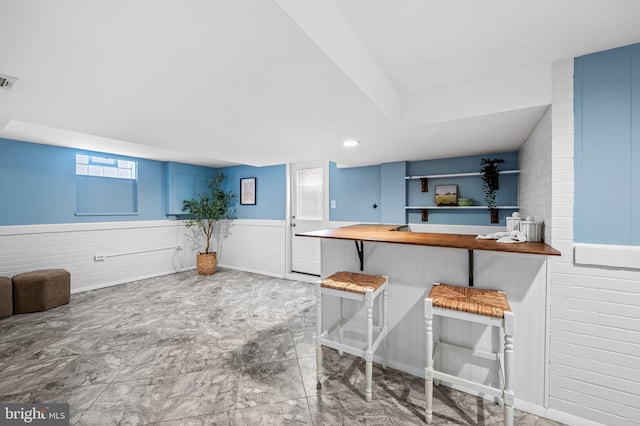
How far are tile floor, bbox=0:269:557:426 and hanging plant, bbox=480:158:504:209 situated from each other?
7.77 feet

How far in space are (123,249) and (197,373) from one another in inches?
141

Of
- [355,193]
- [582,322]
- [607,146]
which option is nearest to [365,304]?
[582,322]

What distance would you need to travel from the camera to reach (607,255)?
1580mm

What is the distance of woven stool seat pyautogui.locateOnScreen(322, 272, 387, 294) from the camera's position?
193cm

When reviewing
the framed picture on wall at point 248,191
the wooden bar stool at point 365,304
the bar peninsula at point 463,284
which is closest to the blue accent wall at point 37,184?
the framed picture on wall at point 248,191

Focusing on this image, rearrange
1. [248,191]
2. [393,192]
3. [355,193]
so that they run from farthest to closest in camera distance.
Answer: [248,191], [355,193], [393,192]

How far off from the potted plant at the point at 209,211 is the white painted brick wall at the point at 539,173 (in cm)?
508

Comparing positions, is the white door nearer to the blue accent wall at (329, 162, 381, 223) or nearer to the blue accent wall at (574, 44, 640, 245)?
the blue accent wall at (329, 162, 381, 223)

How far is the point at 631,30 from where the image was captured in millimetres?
1481

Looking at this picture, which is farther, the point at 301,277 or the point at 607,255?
the point at 301,277

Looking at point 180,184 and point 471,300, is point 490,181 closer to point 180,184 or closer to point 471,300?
point 471,300

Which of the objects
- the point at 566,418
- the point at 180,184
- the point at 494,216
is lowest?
the point at 566,418

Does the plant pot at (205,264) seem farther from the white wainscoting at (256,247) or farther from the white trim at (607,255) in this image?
the white trim at (607,255)

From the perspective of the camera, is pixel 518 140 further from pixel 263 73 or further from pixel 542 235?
pixel 263 73
